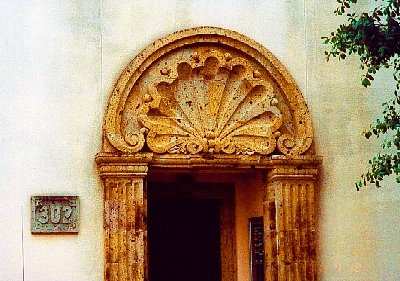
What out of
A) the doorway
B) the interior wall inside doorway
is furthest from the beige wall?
the doorway

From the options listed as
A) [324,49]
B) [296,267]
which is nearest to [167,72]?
[324,49]

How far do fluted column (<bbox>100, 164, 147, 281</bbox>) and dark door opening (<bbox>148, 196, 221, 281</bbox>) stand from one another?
184 cm

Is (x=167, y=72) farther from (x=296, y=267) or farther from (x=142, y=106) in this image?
(x=296, y=267)

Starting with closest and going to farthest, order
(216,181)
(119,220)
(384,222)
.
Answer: (119,220) → (384,222) → (216,181)

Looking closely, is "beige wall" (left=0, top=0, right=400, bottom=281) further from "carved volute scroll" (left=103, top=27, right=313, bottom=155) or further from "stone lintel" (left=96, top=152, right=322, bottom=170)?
"stone lintel" (left=96, top=152, right=322, bottom=170)

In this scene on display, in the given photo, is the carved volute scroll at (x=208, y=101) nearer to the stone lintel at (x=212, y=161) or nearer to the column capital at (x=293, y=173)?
the stone lintel at (x=212, y=161)

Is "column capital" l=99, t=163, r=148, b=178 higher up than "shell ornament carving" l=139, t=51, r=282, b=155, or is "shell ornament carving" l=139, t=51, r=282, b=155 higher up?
"shell ornament carving" l=139, t=51, r=282, b=155

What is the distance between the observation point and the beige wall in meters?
9.31

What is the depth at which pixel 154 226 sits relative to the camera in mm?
11641

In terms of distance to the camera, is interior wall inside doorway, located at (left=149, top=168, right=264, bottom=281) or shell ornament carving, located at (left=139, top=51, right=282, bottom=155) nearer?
shell ornament carving, located at (left=139, top=51, right=282, bottom=155)

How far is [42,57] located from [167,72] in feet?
4.13

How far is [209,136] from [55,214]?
1.73m

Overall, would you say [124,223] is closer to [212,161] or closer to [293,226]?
[212,161]

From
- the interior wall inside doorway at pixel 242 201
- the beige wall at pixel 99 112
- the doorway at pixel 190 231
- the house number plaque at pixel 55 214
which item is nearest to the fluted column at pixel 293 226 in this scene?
the beige wall at pixel 99 112
